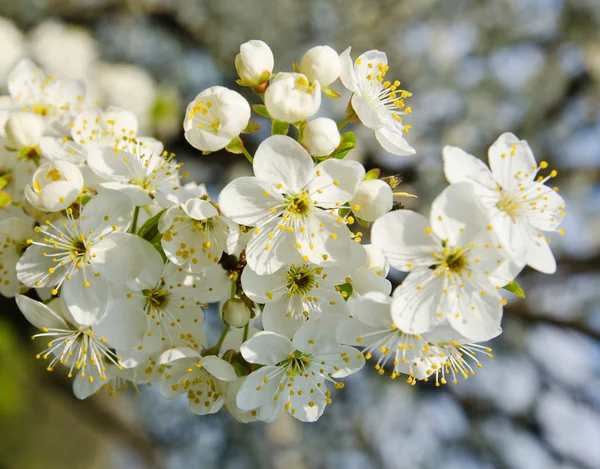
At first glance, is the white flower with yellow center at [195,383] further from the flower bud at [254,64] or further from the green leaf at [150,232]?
the flower bud at [254,64]

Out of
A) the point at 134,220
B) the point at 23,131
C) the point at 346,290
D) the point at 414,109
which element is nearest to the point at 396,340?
the point at 346,290

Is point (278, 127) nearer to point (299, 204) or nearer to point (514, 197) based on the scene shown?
point (299, 204)

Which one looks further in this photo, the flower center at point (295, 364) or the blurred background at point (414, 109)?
the blurred background at point (414, 109)

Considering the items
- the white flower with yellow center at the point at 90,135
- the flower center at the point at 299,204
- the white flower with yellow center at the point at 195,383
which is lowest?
the white flower with yellow center at the point at 195,383

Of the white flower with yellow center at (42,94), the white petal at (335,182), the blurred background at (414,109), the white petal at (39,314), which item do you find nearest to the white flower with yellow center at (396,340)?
the white petal at (335,182)

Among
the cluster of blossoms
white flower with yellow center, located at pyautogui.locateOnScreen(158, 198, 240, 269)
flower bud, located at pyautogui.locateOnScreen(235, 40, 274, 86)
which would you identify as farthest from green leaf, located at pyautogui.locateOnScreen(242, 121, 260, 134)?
white flower with yellow center, located at pyautogui.locateOnScreen(158, 198, 240, 269)

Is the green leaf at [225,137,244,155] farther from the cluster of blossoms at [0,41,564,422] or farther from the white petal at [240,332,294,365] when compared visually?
the white petal at [240,332,294,365]
